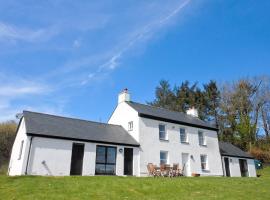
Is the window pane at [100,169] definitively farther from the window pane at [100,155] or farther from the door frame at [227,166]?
the door frame at [227,166]

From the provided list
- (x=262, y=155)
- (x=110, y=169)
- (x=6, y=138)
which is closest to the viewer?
(x=110, y=169)

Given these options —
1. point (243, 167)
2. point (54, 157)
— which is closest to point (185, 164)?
point (243, 167)

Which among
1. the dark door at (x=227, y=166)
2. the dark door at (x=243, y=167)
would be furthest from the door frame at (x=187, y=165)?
the dark door at (x=243, y=167)

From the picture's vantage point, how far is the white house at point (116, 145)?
63.5 feet

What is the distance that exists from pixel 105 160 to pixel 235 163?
19679 millimetres

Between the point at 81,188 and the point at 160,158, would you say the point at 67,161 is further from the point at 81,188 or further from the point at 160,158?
the point at 160,158

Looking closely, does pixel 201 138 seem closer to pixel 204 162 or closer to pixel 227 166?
pixel 204 162

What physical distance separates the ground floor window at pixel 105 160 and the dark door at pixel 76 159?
4.93ft

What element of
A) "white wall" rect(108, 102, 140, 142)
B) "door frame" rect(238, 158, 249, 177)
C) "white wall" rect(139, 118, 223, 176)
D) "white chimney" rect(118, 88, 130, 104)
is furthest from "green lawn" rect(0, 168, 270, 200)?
"door frame" rect(238, 158, 249, 177)

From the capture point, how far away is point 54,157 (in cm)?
1955

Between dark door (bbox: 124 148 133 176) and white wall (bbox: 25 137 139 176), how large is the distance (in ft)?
11.4

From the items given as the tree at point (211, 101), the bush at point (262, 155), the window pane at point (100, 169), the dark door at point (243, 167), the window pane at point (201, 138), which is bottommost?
the window pane at point (100, 169)

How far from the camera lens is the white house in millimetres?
19344

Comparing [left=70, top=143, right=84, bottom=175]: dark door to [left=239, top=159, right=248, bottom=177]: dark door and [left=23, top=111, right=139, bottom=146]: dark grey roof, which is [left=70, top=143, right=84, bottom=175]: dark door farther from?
[left=239, top=159, right=248, bottom=177]: dark door
